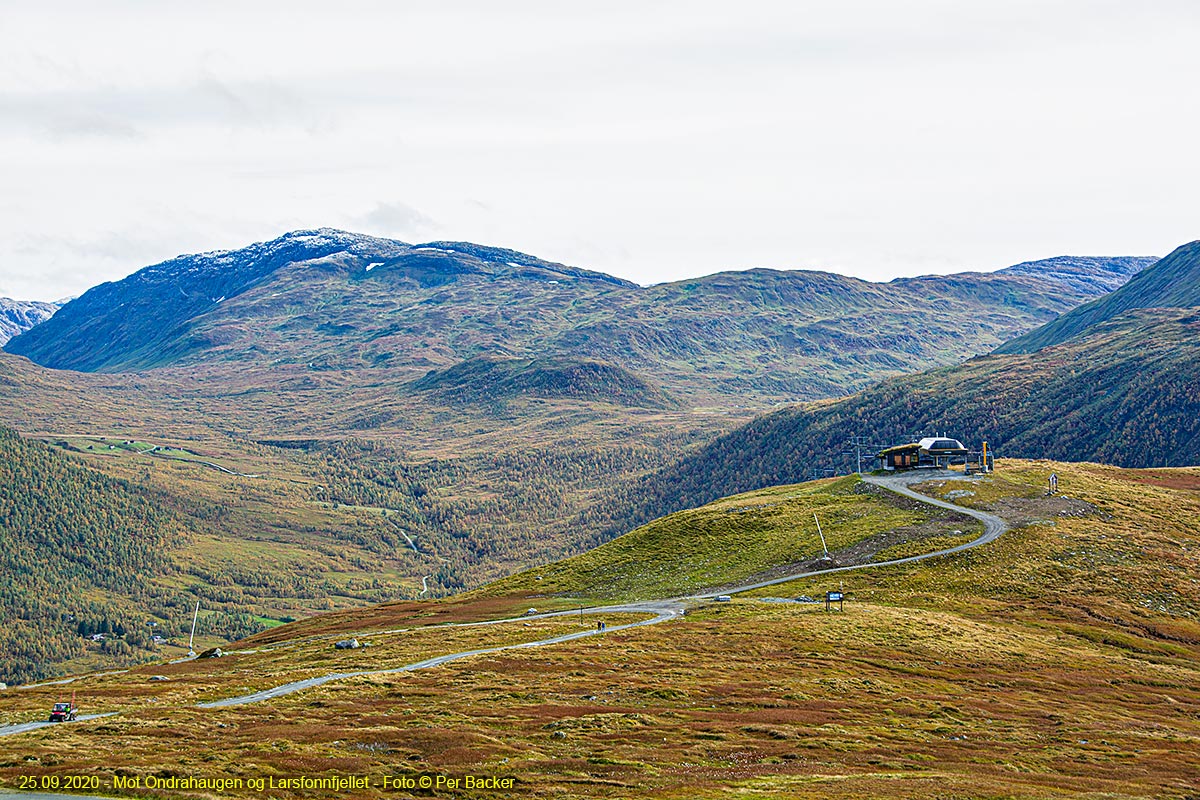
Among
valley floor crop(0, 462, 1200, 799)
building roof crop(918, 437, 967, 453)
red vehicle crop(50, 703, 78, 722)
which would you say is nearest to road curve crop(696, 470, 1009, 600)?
valley floor crop(0, 462, 1200, 799)

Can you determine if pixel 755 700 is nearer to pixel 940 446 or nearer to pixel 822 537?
pixel 822 537

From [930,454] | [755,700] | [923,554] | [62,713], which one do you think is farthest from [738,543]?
[62,713]

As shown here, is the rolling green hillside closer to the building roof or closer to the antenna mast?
the antenna mast

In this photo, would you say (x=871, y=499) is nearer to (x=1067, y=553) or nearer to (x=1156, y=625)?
(x=1067, y=553)

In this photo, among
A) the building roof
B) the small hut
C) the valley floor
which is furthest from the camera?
the building roof

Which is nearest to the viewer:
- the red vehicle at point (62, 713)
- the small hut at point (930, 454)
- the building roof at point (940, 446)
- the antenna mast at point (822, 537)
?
the red vehicle at point (62, 713)

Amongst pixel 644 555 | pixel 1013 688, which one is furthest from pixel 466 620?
pixel 1013 688

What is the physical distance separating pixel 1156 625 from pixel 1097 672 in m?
22.2

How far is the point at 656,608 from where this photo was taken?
125938mm

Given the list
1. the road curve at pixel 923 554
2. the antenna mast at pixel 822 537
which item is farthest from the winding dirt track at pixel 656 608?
the antenna mast at pixel 822 537

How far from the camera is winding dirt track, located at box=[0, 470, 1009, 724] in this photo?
82.2 m

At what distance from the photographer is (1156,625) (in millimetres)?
109250

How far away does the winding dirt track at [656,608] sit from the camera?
270ft

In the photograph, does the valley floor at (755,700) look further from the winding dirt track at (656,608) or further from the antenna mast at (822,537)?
the antenna mast at (822,537)
